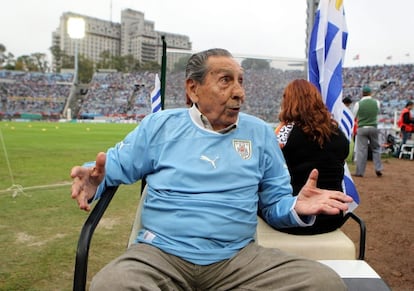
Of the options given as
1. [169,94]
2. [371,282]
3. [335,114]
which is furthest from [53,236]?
[371,282]

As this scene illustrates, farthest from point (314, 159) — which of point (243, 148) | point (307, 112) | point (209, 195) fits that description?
point (209, 195)

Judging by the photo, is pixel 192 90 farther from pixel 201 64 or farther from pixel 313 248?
pixel 313 248

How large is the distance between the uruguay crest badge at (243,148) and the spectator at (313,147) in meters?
0.64

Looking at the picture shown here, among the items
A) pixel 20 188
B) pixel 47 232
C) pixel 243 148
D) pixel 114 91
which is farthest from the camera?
pixel 114 91

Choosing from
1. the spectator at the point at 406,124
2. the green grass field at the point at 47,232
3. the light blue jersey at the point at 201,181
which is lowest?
the green grass field at the point at 47,232

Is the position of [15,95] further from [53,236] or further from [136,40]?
[136,40]

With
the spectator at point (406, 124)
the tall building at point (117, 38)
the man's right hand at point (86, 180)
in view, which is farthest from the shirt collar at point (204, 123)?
the tall building at point (117, 38)

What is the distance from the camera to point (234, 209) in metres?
2.07

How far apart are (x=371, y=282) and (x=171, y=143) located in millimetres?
1124

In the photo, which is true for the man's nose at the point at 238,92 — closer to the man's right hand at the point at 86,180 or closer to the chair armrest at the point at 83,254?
the man's right hand at the point at 86,180

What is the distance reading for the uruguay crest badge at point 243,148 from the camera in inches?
86.1

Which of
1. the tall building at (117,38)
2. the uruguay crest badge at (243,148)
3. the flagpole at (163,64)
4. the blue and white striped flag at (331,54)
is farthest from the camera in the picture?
the tall building at (117,38)

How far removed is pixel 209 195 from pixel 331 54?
1.83m

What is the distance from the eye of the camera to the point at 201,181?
208cm
